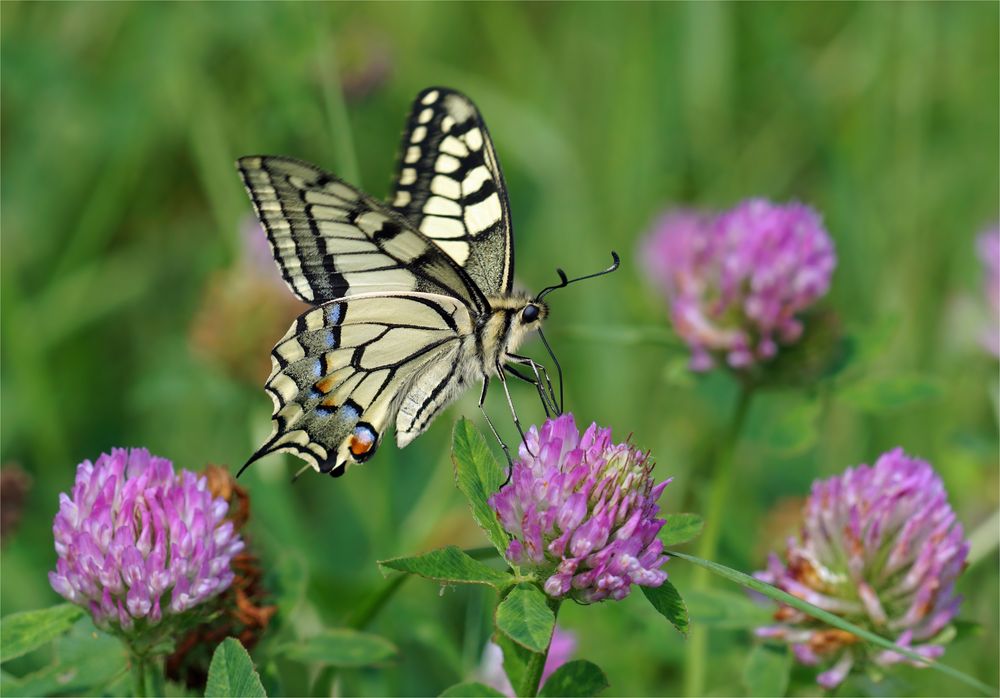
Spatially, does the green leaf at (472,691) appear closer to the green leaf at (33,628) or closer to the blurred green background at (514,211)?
the green leaf at (33,628)

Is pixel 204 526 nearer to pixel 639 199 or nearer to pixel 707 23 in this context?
pixel 639 199

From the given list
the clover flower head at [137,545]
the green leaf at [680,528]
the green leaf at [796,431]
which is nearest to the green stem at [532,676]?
the green leaf at [680,528]

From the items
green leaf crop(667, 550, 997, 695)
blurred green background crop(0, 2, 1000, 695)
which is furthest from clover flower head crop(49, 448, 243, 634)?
blurred green background crop(0, 2, 1000, 695)

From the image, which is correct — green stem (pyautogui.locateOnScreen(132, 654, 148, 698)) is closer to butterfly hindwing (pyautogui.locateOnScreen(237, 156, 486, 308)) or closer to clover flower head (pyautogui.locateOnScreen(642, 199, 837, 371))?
butterfly hindwing (pyautogui.locateOnScreen(237, 156, 486, 308))

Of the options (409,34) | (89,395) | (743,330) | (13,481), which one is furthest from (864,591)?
(409,34)

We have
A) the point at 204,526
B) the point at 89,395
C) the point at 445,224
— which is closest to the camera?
the point at 204,526
